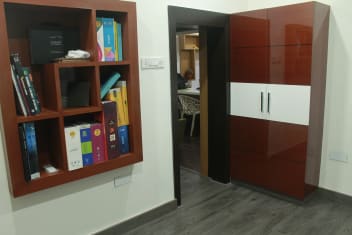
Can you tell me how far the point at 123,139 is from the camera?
2322 millimetres

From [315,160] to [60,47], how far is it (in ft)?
8.06

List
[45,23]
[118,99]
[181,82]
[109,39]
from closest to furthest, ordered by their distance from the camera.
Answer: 1. [45,23]
2. [109,39]
3. [118,99]
4. [181,82]

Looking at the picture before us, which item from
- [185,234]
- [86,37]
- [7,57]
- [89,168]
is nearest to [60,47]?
[86,37]

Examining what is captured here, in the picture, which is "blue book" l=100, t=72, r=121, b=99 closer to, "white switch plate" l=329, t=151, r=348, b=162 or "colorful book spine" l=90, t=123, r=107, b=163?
"colorful book spine" l=90, t=123, r=107, b=163

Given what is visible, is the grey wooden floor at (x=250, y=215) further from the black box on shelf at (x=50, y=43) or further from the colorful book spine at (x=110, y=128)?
the black box on shelf at (x=50, y=43)

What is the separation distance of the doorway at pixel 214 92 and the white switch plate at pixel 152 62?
14.6 inches

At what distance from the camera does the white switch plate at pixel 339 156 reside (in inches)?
112

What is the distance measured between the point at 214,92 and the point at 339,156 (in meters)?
1.39

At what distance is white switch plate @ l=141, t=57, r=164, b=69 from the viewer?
98.0 inches

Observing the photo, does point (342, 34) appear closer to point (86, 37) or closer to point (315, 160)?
point (315, 160)

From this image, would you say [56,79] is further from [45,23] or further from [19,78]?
[45,23]

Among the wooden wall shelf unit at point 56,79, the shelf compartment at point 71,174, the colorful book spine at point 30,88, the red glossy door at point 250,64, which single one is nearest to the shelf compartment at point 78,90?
the wooden wall shelf unit at point 56,79

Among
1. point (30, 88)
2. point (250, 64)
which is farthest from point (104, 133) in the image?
point (250, 64)

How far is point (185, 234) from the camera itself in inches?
99.3
